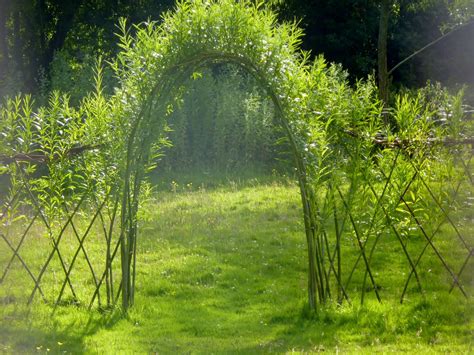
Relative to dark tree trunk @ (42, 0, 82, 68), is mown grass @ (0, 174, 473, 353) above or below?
below

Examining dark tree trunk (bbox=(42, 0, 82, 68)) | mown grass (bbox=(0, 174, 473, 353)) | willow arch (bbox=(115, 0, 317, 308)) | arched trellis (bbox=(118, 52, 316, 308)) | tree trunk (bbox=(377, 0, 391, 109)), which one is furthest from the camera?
dark tree trunk (bbox=(42, 0, 82, 68))

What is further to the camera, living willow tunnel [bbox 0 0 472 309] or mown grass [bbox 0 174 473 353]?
living willow tunnel [bbox 0 0 472 309]

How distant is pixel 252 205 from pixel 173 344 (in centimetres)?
768

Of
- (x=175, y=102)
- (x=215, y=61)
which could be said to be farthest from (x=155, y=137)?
(x=215, y=61)

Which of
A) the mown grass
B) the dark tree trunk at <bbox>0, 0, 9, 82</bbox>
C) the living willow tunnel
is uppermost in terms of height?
the dark tree trunk at <bbox>0, 0, 9, 82</bbox>

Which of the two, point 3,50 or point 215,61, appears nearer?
point 215,61

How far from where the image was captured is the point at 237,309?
10305 millimetres

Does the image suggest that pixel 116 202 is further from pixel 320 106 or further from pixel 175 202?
pixel 175 202

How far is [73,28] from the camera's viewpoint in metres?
28.6

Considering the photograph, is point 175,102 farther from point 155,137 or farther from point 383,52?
point 383,52

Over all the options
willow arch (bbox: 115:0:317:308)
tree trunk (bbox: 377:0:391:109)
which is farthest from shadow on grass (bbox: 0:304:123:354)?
tree trunk (bbox: 377:0:391:109)

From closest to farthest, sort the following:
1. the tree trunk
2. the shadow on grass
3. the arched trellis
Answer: the shadow on grass, the arched trellis, the tree trunk

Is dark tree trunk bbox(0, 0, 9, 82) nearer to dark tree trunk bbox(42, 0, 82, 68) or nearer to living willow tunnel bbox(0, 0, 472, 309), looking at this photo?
dark tree trunk bbox(42, 0, 82, 68)

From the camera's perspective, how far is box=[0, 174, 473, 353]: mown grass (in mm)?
8266
